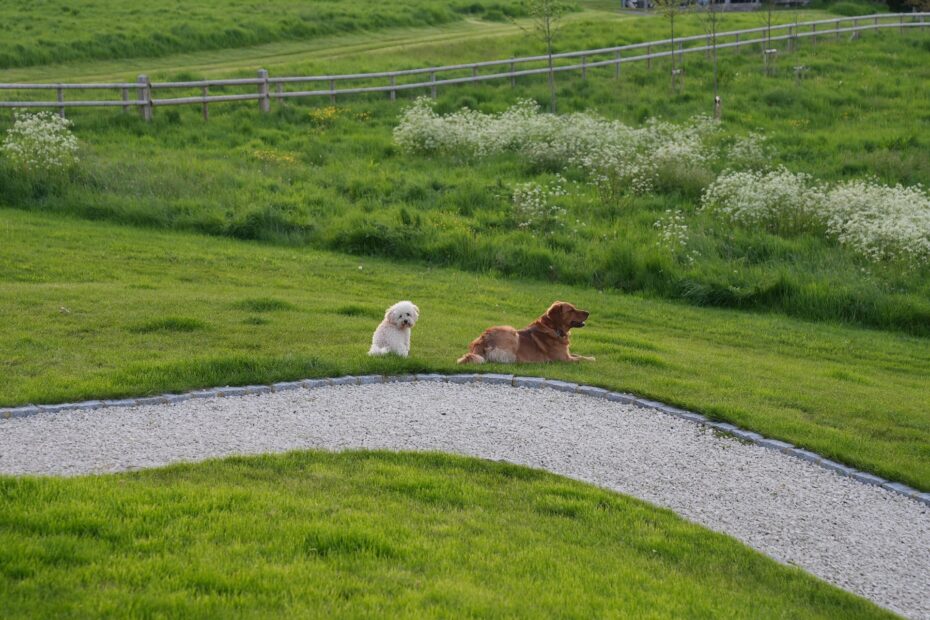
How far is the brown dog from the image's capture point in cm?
1250

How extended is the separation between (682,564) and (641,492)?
61.3 inches

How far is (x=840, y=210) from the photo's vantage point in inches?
826

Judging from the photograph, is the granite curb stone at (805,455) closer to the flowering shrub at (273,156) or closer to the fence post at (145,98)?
the flowering shrub at (273,156)

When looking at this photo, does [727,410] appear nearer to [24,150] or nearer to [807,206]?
[807,206]

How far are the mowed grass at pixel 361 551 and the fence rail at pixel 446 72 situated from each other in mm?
21623

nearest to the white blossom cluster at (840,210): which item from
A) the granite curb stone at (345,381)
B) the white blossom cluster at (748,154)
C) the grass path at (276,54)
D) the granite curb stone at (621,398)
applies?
the white blossom cluster at (748,154)

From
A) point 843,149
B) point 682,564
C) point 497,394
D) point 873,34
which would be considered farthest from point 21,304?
point 873,34

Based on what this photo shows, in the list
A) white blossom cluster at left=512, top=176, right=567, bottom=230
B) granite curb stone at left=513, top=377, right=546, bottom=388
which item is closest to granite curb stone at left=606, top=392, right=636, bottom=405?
granite curb stone at left=513, top=377, right=546, bottom=388

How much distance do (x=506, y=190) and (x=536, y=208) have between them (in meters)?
1.98

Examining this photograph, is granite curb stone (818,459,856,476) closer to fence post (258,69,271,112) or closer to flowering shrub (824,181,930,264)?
flowering shrub (824,181,930,264)

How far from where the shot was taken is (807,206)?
21219 millimetres

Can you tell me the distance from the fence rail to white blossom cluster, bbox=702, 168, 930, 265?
1322 centimetres

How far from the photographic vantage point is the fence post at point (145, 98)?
93.0 feet

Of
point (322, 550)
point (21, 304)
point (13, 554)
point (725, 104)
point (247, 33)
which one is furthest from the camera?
point (247, 33)
